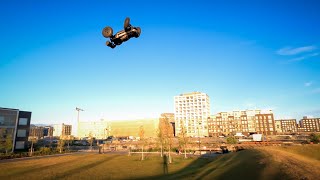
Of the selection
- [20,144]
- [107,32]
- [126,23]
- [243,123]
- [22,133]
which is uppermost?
[126,23]

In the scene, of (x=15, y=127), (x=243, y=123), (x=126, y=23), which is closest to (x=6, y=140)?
(x=15, y=127)

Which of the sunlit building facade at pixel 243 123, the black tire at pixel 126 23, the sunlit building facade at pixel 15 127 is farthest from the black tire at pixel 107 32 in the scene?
the sunlit building facade at pixel 243 123

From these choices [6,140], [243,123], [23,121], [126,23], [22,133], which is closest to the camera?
[126,23]

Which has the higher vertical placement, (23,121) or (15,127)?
(23,121)

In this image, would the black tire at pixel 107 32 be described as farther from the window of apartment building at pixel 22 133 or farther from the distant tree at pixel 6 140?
the window of apartment building at pixel 22 133

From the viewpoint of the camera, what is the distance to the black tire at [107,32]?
→ 655 cm

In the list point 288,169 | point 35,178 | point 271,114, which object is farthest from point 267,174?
point 271,114

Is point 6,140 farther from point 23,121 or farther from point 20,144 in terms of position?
point 23,121

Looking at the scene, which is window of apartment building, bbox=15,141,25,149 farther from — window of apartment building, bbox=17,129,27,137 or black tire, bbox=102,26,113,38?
black tire, bbox=102,26,113,38

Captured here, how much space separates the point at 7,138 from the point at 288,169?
7511 centimetres

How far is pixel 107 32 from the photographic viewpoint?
6625mm

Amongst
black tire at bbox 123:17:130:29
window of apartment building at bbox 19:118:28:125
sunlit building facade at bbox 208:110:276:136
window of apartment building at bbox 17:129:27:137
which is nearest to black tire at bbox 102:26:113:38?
black tire at bbox 123:17:130:29

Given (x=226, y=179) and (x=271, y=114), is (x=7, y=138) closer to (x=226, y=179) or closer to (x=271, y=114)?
(x=226, y=179)

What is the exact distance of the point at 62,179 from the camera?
27.2 metres
